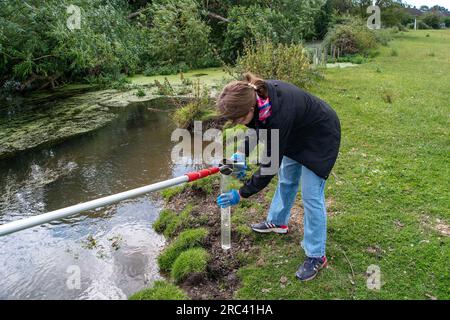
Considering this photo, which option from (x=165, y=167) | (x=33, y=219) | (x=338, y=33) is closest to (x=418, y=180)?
(x=165, y=167)

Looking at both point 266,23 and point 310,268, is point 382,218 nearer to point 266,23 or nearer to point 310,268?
point 310,268

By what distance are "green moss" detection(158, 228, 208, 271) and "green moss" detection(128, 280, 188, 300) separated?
452 millimetres

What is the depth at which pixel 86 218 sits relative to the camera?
5.15 m

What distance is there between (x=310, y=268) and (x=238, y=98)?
166cm

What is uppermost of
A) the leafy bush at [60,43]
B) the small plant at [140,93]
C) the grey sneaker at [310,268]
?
the leafy bush at [60,43]

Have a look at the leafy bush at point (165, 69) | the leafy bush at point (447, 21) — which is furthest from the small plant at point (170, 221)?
the leafy bush at point (447, 21)

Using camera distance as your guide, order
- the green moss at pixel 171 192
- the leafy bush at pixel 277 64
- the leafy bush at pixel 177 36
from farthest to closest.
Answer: the leafy bush at pixel 177 36 → the leafy bush at pixel 277 64 → the green moss at pixel 171 192

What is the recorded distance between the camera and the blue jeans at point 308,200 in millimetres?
3164

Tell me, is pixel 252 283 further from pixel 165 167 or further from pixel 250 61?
pixel 250 61

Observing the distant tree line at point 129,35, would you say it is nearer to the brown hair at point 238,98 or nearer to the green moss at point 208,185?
the green moss at point 208,185

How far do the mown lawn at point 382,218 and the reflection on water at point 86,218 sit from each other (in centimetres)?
129

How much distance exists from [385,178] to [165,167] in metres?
3.46

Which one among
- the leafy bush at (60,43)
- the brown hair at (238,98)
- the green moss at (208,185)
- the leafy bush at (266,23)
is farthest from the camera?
the leafy bush at (266,23)

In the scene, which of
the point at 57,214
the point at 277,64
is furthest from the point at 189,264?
the point at 277,64
